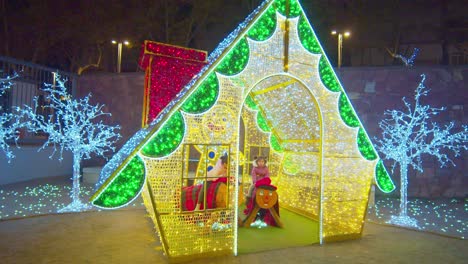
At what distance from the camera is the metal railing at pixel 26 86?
35.2ft

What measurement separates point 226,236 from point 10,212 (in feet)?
17.0

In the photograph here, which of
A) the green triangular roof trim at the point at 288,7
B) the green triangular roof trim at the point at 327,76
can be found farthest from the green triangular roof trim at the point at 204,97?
the green triangular roof trim at the point at 327,76

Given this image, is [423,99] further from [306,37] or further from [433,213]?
[306,37]

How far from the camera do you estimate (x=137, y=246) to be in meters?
5.41

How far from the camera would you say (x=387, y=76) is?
36.1 feet

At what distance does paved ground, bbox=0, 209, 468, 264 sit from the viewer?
4.86m

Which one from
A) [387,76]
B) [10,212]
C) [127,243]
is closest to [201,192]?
[127,243]

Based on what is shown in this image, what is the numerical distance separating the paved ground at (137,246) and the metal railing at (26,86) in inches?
216

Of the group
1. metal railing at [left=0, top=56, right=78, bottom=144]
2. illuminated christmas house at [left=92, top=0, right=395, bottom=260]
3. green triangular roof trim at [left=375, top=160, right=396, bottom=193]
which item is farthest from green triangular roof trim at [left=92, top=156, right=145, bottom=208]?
metal railing at [left=0, top=56, right=78, bottom=144]

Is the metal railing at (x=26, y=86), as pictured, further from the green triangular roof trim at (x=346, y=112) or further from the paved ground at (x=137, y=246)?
the green triangular roof trim at (x=346, y=112)

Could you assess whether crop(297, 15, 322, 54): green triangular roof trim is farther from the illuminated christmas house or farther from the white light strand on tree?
the white light strand on tree

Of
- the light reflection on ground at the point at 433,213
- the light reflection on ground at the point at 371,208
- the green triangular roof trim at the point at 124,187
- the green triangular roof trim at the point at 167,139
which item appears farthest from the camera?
the light reflection on ground at the point at 371,208

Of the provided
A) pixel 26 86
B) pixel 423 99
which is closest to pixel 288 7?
pixel 423 99

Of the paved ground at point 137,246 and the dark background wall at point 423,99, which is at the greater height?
the dark background wall at point 423,99
